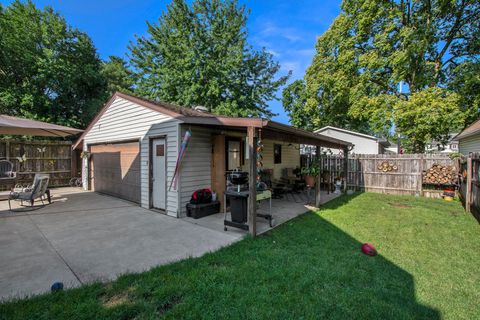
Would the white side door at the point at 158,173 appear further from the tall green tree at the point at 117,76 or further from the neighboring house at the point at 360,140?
the neighboring house at the point at 360,140

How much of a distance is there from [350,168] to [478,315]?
9.23 m

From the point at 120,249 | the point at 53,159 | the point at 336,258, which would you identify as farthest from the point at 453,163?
the point at 53,159

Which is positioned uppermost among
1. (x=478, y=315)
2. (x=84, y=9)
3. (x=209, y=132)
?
(x=84, y=9)

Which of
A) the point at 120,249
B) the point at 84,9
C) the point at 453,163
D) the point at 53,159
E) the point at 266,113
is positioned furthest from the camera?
the point at 266,113

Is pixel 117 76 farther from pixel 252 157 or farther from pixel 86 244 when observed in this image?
pixel 252 157

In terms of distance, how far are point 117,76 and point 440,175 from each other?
22.2m

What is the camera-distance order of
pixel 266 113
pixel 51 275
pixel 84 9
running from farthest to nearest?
pixel 266 113 → pixel 84 9 → pixel 51 275

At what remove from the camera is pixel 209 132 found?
6219 millimetres

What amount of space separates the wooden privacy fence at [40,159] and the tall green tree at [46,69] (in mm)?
5684

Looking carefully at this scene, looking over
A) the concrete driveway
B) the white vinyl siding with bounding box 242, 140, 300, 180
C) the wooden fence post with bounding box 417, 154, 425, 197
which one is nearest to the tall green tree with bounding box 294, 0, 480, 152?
the wooden fence post with bounding box 417, 154, 425, 197

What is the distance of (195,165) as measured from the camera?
5.93m

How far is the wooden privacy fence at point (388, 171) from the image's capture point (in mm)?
8977

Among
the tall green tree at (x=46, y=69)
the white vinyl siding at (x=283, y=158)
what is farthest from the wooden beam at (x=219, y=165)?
the tall green tree at (x=46, y=69)

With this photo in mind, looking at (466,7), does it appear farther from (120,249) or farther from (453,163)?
(120,249)
